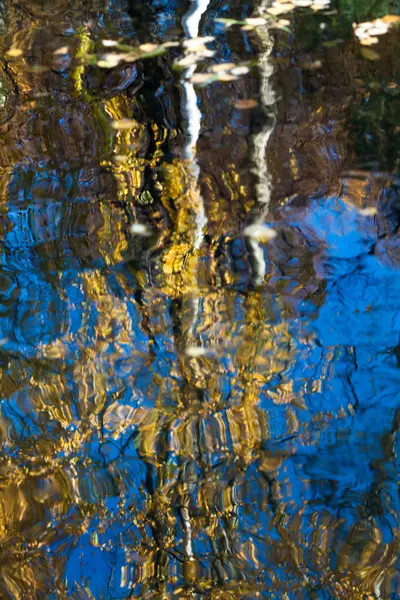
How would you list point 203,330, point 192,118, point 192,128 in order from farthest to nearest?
point 192,118 < point 192,128 < point 203,330

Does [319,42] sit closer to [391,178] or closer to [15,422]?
[391,178]

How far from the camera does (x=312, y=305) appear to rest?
8.50ft

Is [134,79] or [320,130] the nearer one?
[320,130]

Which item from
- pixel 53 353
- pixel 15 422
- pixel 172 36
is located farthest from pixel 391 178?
pixel 172 36

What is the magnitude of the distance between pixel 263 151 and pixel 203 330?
1.34m

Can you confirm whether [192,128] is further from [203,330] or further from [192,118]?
[203,330]

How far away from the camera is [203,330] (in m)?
2.54

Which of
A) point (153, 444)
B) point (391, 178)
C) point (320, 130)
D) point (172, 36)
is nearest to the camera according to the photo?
point (153, 444)

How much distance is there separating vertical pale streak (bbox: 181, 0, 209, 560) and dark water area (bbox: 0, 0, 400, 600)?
0.04 feet

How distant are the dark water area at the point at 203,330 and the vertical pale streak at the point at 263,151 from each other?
1 centimetres

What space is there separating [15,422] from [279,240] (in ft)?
4.21

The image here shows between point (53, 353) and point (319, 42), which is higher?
point (319, 42)

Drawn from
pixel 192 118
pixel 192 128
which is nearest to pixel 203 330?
pixel 192 128

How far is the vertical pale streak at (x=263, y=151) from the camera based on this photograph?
9.40 ft
